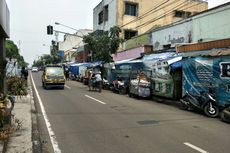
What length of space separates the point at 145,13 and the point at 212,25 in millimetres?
24251

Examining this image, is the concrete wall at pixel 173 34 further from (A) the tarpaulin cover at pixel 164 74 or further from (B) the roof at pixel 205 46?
(A) the tarpaulin cover at pixel 164 74

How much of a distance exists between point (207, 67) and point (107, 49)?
755 inches

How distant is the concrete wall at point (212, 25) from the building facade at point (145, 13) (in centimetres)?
1998

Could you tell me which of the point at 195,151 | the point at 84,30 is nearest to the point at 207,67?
the point at 195,151

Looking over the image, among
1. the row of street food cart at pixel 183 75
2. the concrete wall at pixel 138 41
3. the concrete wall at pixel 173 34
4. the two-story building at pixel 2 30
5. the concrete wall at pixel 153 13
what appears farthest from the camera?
the concrete wall at pixel 153 13

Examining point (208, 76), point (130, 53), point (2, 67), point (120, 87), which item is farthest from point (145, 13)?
point (2, 67)

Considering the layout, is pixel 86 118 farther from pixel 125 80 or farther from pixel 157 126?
pixel 125 80

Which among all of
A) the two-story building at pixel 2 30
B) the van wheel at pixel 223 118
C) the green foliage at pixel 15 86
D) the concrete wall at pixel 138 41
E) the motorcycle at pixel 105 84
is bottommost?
the van wheel at pixel 223 118

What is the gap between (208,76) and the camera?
1692 cm

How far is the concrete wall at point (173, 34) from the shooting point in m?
26.2

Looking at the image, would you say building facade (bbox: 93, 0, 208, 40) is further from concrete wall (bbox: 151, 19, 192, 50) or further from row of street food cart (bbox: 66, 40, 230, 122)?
row of street food cart (bbox: 66, 40, 230, 122)

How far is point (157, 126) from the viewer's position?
12266mm

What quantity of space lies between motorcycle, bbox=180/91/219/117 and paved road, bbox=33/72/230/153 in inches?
A: 18.5

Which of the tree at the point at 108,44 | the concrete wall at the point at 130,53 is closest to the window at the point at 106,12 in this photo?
the concrete wall at the point at 130,53
